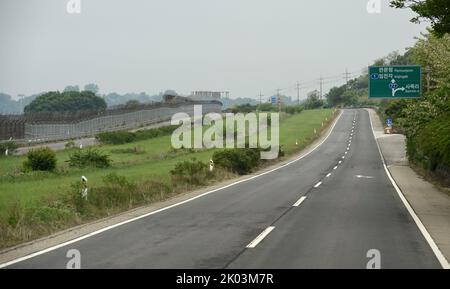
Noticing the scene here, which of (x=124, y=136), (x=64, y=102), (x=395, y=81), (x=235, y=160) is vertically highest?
(x=64, y=102)

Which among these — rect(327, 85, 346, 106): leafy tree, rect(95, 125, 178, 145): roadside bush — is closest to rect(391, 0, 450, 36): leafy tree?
rect(95, 125, 178, 145): roadside bush

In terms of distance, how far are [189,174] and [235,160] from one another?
8437 millimetres

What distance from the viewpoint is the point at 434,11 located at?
52.0 ft

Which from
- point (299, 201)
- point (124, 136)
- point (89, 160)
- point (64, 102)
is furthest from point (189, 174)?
point (64, 102)

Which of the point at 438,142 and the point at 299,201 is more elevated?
the point at 438,142

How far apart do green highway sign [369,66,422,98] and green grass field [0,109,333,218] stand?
47.6 ft

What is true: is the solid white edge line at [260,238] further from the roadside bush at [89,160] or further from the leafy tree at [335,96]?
the leafy tree at [335,96]

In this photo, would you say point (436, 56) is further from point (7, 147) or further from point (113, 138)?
point (113, 138)

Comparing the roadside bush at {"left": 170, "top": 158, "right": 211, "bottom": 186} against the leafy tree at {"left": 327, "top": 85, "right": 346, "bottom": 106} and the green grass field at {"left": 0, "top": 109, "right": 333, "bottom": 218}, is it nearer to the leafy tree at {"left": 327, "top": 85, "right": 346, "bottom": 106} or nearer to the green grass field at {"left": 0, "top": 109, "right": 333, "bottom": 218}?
the green grass field at {"left": 0, "top": 109, "right": 333, "bottom": 218}
